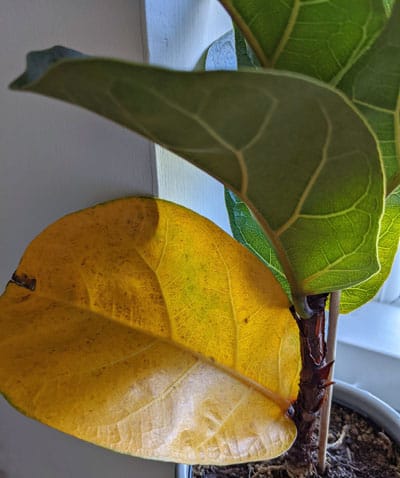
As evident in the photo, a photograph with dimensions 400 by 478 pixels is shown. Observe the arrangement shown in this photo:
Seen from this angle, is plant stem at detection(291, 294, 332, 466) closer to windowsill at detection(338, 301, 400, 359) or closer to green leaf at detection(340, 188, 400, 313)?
green leaf at detection(340, 188, 400, 313)

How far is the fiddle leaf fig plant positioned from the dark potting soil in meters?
0.05

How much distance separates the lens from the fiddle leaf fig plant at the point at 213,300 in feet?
0.96

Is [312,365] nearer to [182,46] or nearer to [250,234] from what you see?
[250,234]

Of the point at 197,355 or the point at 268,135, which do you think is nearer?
the point at 268,135

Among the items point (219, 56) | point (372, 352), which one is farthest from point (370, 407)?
→ point (219, 56)

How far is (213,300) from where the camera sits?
42 cm

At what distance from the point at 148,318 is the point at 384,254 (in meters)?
0.21

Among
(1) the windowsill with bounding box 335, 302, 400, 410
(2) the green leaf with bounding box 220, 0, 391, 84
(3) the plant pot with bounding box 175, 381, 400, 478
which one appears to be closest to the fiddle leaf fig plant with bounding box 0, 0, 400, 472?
(2) the green leaf with bounding box 220, 0, 391, 84

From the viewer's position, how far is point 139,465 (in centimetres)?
56

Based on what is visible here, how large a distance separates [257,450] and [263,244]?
0.56 feet

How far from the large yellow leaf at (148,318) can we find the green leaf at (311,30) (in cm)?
16

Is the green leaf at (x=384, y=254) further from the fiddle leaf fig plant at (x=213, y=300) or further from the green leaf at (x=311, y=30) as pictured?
the green leaf at (x=311, y=30)

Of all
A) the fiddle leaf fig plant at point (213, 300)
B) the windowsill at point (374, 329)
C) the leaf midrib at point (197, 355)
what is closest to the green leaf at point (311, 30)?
the fiddle leaf fig plant at point (213, 300)

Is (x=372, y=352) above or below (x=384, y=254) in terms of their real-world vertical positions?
below
